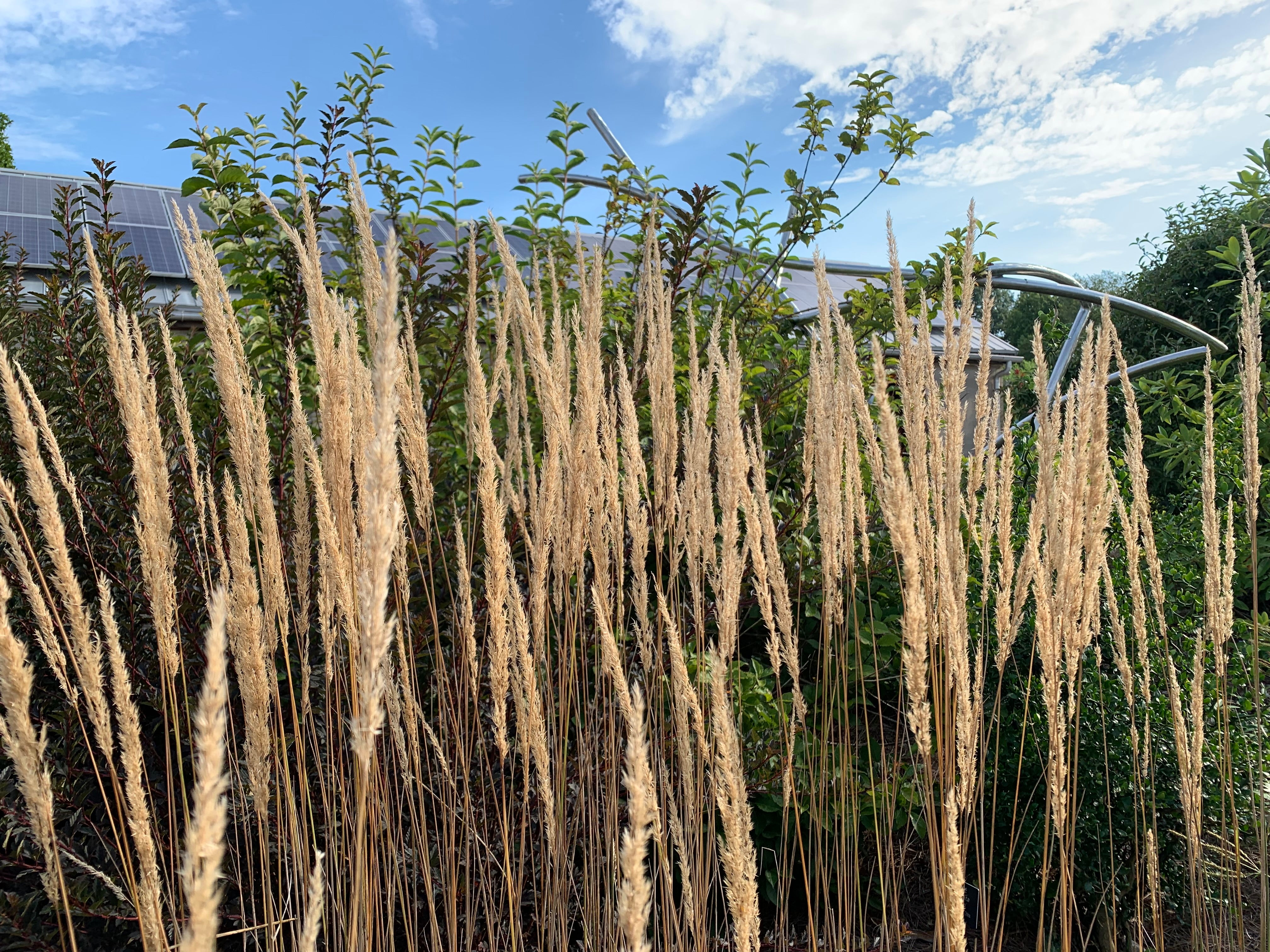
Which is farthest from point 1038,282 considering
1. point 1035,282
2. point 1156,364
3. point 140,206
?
point 140,206

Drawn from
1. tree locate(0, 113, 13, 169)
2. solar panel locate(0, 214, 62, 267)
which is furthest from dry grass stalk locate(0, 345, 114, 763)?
tree locate(0, 113, 13, 169)

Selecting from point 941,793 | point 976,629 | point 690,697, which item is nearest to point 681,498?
point 690,697

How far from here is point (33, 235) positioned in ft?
23.0

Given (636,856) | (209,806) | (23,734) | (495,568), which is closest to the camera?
(209,806)

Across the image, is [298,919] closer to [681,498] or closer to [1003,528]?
[681,498]

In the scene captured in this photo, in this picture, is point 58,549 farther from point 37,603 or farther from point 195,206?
point 195,206

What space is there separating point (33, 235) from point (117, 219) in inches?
30.7

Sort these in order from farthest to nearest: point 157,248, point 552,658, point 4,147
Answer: point 4,147 → point 157,248 → point 552,658

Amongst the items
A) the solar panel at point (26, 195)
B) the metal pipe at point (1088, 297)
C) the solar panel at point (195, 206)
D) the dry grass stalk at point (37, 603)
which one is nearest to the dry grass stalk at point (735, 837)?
the dry grass stalk at point (37, 603)

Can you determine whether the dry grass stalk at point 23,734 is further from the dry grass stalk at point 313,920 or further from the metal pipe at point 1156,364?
the metal pipe at point 1156,364

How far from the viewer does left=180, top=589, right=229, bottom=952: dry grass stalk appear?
0.55 meters

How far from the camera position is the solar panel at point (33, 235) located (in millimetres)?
6680

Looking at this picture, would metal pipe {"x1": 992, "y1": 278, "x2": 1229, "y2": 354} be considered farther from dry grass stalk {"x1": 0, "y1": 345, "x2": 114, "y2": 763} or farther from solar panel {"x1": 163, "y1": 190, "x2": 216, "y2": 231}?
dry grass stalk {"x1": 0, "y1": 345, "x2": 114, "y2": 763}

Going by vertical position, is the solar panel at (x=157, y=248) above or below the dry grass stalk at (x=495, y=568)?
above
